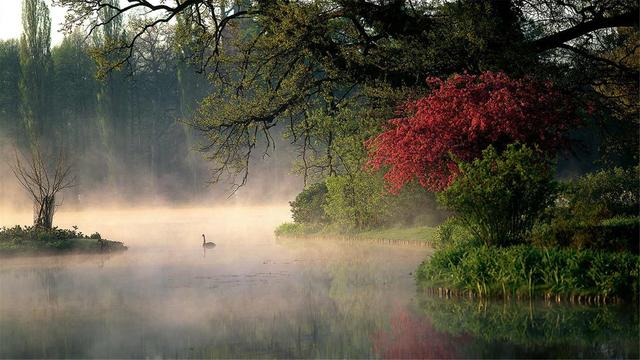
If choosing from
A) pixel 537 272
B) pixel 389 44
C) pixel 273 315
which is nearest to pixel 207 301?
pixel 273 315

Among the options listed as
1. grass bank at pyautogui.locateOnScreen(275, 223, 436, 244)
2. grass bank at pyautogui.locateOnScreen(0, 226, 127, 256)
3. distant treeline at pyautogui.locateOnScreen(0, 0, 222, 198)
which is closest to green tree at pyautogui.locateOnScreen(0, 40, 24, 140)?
distant treeline at pyautogui.locateOnScreen(0, 0, 222, 198)

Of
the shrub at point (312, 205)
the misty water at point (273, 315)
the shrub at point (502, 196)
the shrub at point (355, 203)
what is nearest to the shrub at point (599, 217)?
the shrub at point (502, 196)

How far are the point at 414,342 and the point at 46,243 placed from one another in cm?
2099

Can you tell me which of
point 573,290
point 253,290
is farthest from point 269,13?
point 573,290

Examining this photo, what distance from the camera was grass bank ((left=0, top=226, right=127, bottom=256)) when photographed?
30938mm

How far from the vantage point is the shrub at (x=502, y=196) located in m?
19.3

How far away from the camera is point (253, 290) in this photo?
20266 mm

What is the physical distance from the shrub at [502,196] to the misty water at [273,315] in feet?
6.89

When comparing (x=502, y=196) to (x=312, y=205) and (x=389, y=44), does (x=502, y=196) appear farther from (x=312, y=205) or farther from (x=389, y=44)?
(x=312, y=205)

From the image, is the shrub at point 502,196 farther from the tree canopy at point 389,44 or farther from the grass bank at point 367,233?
the grass bank at point 367,233

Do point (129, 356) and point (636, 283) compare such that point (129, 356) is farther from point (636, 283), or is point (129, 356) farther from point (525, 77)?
point (525, 77)

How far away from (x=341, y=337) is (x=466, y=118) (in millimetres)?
9700

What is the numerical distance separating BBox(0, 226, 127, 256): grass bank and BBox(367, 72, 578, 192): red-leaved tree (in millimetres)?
13271

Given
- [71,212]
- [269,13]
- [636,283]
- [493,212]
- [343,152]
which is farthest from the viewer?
[71,212]
